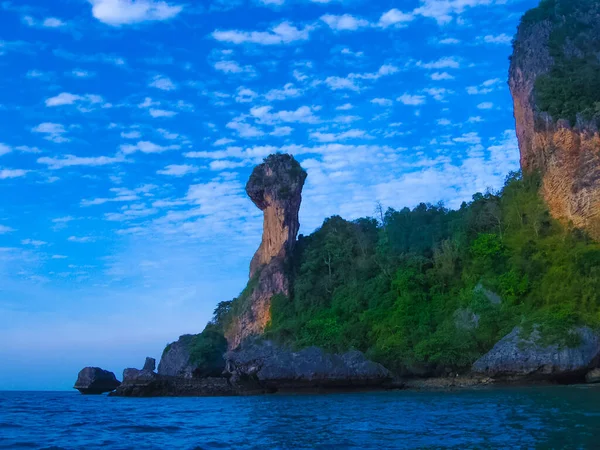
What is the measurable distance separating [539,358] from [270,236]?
33.9m

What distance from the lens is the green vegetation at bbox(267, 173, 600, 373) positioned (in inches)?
1341

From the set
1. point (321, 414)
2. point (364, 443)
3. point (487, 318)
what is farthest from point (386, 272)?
point (364, 443)

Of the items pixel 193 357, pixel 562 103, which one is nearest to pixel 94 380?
pixel 193 357

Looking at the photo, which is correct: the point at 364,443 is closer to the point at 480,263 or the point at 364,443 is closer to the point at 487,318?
the point at 487,318

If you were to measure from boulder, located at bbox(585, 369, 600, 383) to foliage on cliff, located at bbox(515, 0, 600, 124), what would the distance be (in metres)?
16.8

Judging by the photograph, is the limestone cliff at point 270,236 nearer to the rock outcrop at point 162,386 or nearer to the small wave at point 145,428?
the rock outcrop at point 162,386

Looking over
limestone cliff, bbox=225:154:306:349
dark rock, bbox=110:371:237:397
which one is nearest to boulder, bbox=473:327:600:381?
dark rock, bbox=110:371:237:397

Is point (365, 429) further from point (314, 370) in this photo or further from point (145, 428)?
point (314, 370)

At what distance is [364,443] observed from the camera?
40.1 feet

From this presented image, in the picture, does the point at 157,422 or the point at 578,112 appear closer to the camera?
the point at 157,422

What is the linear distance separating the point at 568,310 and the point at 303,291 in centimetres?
2659

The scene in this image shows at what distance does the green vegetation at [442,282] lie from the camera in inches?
1341

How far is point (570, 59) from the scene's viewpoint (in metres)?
43.8

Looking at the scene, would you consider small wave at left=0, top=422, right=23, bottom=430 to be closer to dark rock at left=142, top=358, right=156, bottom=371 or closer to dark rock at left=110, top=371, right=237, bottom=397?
dark rock at left=110, top=371, right=237, bottom=397
